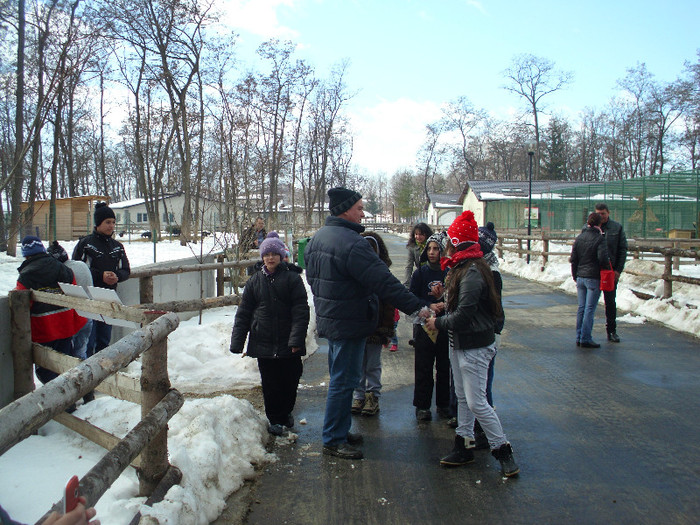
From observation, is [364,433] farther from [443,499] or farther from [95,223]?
[95,223]

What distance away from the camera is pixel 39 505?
10.3 ft

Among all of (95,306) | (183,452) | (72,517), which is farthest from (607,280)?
(72,517)

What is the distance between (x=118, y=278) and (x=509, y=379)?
4.42 m

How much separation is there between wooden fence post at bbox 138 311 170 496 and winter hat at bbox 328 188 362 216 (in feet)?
5.51

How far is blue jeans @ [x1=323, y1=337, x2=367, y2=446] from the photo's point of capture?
4246mm

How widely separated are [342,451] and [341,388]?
46 cm

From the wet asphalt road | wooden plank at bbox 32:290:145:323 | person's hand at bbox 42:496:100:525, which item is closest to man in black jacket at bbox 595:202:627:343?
the wet asphalt road

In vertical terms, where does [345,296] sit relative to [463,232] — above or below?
below

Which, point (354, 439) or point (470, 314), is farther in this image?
point (354, 439)

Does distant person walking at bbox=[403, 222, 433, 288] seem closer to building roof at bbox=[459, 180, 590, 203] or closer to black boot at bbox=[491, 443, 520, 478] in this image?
black boot at bbox=[491, 443, 520, 478]

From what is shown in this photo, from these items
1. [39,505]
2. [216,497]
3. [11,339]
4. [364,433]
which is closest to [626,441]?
[364,433]

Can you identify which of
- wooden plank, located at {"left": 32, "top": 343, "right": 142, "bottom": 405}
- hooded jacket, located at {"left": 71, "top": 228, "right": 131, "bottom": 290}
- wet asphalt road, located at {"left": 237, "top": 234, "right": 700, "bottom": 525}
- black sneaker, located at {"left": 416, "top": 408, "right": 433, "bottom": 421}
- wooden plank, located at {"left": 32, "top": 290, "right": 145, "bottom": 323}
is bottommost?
wet asphalt road, located at {"left": 237, "top": 234, "right": 700, "bottom": 525}

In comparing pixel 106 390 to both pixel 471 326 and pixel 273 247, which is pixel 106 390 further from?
pixel 471 326

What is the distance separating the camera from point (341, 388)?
4246mm
